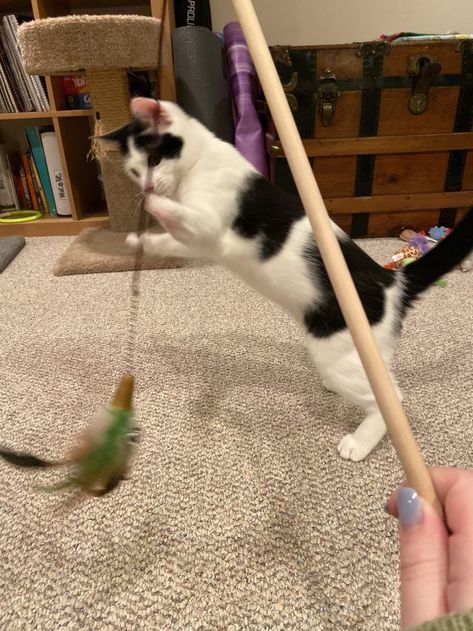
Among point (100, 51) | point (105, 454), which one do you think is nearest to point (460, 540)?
point (105, 454)

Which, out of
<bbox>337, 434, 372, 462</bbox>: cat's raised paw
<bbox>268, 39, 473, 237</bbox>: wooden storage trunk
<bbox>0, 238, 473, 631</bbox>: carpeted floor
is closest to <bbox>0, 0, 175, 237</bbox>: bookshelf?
<bbox>268, 39, 473, 237</bbox>: wooden storage trunk

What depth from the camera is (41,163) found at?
6.86 feet

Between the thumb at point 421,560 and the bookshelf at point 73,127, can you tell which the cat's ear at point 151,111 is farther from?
the bookshelf at point 73,127

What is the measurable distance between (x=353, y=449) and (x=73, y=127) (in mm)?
1899

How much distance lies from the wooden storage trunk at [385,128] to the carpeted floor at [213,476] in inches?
24.2

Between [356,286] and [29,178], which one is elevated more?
[356,286]

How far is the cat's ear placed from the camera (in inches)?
33.6

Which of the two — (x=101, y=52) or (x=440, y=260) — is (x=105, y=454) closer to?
(x=440, y=260)

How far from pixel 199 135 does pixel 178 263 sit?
30.9 inches

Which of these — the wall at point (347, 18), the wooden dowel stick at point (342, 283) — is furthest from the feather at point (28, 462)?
the wall at point (347, 18)

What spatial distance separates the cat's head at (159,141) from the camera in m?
0.89

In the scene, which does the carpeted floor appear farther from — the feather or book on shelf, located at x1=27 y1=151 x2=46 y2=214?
book on shelf, located at x1=27 y1=151 x2=46 y2=214

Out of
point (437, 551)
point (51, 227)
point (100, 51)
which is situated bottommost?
point (51, 227)

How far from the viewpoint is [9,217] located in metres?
2.15
